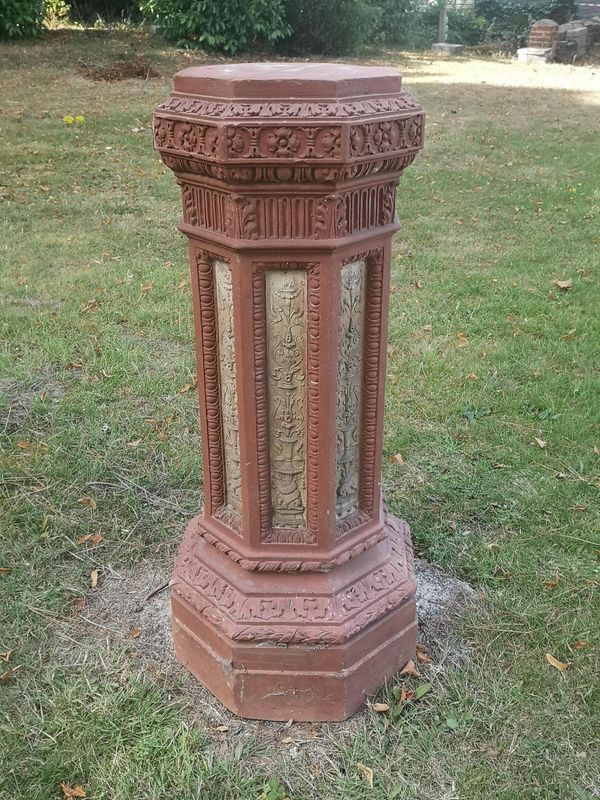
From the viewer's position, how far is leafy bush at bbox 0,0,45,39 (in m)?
12.7

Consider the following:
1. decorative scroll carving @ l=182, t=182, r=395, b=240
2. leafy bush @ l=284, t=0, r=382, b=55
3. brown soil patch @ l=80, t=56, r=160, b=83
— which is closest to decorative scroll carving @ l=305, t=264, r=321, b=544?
decorative scroll carving @ l=182, t=182, r=395, b=240

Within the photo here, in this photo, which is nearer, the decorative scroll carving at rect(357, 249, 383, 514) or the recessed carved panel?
the recessed carved panel

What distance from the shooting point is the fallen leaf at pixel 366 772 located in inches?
81.6

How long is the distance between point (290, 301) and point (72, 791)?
4.96 feet

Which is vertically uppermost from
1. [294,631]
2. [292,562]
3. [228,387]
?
[228,387]

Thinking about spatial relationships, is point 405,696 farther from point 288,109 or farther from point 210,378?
point 288,109

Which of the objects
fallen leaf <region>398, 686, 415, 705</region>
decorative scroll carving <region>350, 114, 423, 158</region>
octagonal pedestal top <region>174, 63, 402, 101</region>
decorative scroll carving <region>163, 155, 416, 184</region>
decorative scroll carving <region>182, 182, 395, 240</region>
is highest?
octagonal pedestal top <region>174, 63, 402, 101</region>

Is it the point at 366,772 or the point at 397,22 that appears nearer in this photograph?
the point at 366,772

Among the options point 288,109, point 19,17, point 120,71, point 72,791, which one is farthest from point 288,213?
point 19,17

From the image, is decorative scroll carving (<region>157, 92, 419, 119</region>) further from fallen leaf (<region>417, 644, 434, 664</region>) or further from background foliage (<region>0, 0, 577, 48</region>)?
background foliage (<region>0, 0, 577, 48</region>)

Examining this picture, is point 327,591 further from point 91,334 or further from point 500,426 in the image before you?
point 91,334

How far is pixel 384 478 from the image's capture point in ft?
11.4

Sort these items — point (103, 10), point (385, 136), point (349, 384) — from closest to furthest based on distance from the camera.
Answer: point (385, 136)
point (349, 384)
point (103, 10)

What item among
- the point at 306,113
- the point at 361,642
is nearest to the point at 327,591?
the point at 361,642
